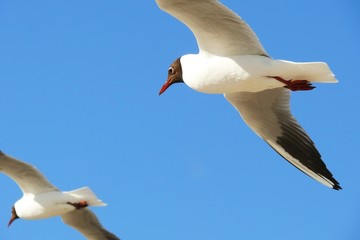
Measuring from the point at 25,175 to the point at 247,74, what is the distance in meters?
4.51

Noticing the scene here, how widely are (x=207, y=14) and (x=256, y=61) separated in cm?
60

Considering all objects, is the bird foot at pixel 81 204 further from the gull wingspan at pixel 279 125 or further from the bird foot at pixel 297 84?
the bird foot at pixel 297 84

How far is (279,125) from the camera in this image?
23.4 feet

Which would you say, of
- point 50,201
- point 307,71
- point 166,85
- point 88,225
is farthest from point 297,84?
point 88,225

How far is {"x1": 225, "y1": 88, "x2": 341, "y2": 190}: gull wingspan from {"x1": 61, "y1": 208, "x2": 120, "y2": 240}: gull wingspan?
357cm

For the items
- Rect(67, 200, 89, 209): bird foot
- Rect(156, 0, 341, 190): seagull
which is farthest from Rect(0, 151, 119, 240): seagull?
Rect(156, 0, 341, 190): seagull

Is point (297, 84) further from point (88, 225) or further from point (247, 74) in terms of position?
point (88, 225)

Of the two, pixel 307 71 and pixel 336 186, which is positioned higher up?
pixel 307 71

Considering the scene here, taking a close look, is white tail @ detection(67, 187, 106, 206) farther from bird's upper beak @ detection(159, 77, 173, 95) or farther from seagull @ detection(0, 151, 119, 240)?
bird's upper beak @ detection(159, 77, 173, 95)

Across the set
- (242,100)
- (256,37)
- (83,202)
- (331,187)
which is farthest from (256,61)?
(83,202)

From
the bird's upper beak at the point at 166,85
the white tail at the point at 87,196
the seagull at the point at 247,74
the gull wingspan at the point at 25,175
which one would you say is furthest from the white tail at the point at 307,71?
the gull wingspan at the point at 25,175

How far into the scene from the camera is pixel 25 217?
10.2 metres

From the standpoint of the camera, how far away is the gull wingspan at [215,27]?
227 inches

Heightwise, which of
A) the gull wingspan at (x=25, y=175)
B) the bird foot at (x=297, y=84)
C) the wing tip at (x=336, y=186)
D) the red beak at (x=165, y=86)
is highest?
the gull wingspan at (x=25, y=175)
